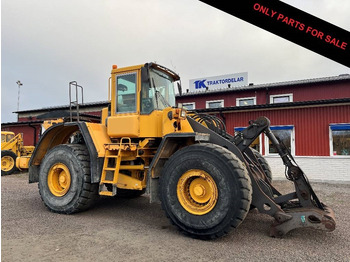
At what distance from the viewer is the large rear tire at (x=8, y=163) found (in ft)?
46.4

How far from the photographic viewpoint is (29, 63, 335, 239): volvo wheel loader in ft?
13.4

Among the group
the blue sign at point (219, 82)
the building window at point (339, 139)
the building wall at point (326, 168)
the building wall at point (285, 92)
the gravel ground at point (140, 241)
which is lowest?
the gravel ground at point (140, 241)

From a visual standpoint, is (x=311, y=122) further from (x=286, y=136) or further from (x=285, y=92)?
(x=285, y=92)

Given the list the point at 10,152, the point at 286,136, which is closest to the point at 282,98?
→ the point at 286,136

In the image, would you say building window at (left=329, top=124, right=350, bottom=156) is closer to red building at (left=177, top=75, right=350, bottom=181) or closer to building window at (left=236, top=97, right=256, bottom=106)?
red building at (left=177, top=75, right=350, bottom=181)

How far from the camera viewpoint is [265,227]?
479 cm

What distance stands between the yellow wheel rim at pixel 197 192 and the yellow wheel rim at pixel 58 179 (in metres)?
2.86

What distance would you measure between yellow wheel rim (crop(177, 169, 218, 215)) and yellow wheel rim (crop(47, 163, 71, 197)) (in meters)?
2.86

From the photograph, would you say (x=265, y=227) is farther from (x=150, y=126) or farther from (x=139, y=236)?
(x=150, y=126)

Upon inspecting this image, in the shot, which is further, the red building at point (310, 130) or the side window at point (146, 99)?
the red building at point (310, 130)

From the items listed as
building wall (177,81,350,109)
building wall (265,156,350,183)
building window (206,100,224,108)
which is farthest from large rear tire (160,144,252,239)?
building window (206,100,224,108)

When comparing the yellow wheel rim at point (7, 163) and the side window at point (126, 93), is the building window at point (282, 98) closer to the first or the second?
the side window at point (126, 93)

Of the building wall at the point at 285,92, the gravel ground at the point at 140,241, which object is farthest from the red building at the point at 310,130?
the gravel ground at the point at 140,241

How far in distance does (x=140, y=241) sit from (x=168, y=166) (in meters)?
1.27
